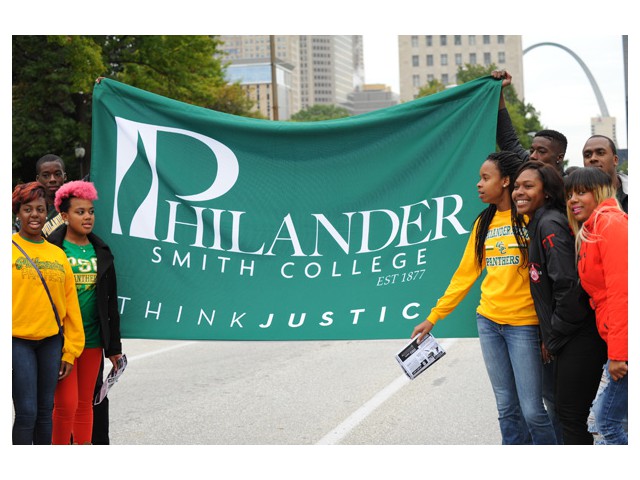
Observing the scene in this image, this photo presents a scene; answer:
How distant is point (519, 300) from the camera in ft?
14.8

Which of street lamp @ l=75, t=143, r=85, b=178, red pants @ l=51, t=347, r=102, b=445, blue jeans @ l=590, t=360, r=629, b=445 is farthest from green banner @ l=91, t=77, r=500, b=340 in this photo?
street lamp @ l=75, t=143, r=85, b=178

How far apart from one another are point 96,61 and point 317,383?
18.1 meters

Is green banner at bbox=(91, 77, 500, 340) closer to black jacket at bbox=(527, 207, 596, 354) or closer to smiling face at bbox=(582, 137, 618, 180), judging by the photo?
smiling face at bbox=(582, 137, 618, 180)

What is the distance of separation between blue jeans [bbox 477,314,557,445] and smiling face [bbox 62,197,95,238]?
251 centimetres

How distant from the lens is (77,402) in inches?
196

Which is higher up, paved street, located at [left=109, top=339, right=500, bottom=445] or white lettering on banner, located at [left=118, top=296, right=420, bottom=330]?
white lettering on banner, located at [left=118, top=296, right=420, bottom=330]

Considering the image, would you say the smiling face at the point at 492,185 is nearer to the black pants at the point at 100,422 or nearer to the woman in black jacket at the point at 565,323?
the woman in black jacket at the point at 565,323

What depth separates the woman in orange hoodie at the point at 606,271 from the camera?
3910mm

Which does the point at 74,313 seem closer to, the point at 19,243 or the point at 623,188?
the point at 19,243

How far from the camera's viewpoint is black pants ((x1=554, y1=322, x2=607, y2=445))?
418 centimetres

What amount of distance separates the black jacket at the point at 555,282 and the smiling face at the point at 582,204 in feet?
0.41

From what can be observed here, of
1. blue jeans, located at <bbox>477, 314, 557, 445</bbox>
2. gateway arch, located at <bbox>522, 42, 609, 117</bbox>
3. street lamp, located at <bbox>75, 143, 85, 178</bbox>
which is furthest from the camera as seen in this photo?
gateway arch, located at <bbox>522, 42, 609, 117</bbox>

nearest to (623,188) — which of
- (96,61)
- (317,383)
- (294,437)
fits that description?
(294,437)

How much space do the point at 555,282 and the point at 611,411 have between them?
0.72 m
